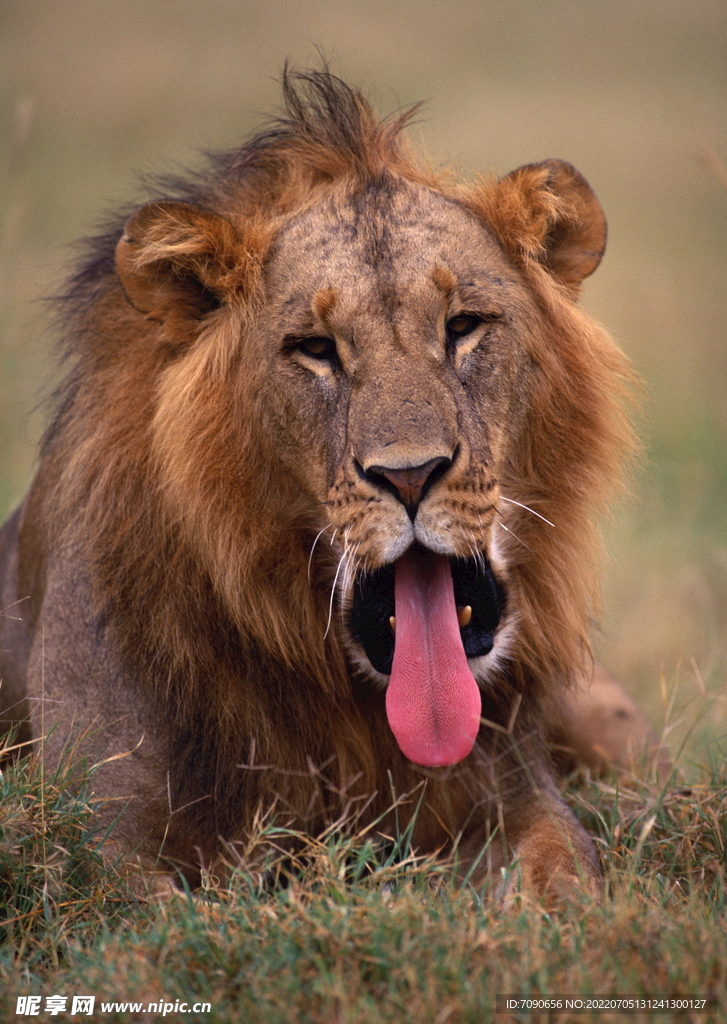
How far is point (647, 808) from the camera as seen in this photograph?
415 centimetres

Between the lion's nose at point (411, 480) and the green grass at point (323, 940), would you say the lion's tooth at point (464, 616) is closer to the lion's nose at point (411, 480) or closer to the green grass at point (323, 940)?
the lion's nose at point (411, 480)

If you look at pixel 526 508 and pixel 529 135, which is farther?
pixel 529 135

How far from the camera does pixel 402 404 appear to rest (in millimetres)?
3441

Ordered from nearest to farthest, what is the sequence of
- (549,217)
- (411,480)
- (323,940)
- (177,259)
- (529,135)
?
(323,940)
(411,480)
(177,259)
(549,217)
(529,135)

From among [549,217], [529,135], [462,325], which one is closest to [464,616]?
[462,325]

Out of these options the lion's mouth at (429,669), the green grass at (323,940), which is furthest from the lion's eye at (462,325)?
the green grass at (323,940)

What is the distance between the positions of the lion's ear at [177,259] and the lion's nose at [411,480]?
928 mm

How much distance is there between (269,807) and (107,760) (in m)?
0.49

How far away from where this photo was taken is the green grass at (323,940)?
8.61 feet

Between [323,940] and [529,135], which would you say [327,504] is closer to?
[323,940]

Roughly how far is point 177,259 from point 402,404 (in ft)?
2.95

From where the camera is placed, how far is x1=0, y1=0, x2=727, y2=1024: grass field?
9.07ft

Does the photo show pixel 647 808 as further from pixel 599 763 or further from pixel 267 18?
pixel 267 18

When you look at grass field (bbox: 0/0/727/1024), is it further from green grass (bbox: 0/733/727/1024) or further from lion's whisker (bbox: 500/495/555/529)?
lion's whisker (bbox: 500/495/555/529)
